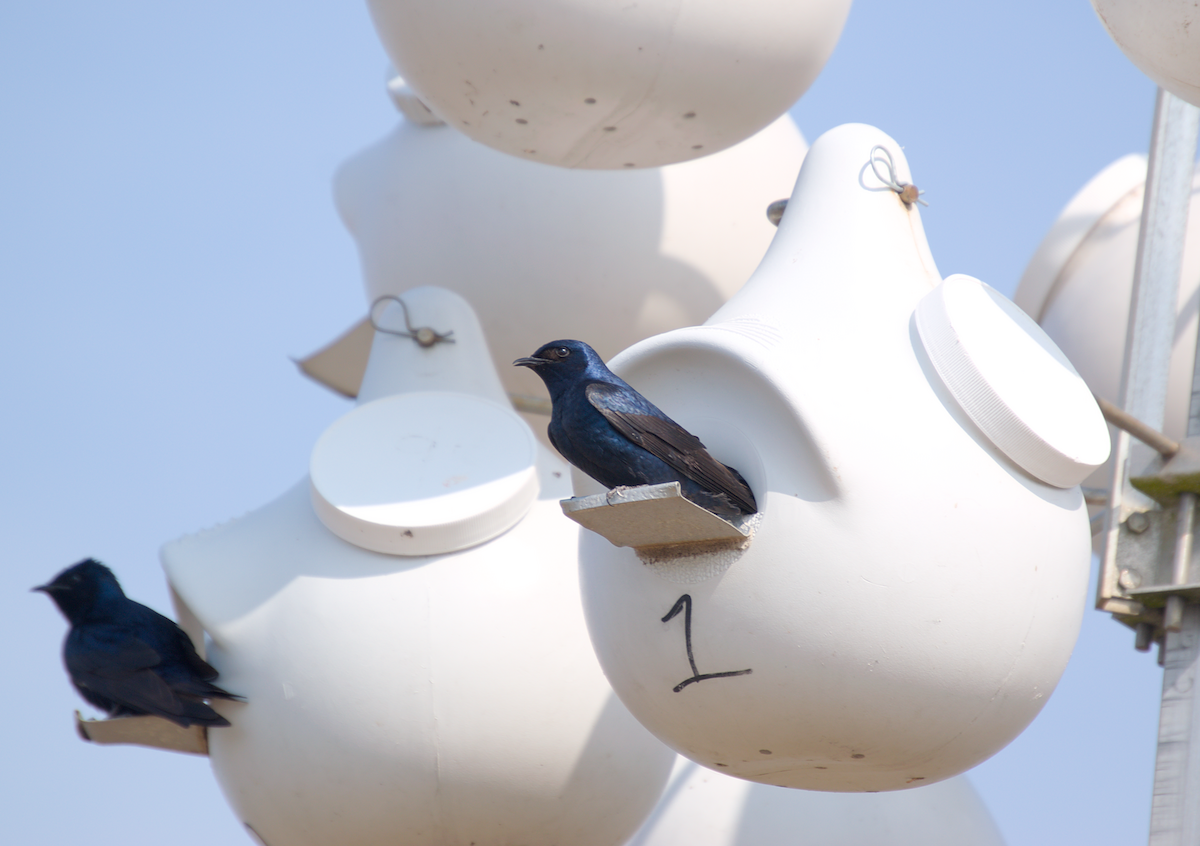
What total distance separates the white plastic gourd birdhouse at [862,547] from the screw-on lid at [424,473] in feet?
3.95

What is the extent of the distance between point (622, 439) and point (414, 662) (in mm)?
1617

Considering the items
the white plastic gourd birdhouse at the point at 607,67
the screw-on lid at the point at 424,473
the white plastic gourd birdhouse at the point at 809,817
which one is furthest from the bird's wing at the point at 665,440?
the white plastic gourd birdhouse at the point at 809,817

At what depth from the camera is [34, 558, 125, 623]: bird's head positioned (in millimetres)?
5379

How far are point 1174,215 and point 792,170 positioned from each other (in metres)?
1.49

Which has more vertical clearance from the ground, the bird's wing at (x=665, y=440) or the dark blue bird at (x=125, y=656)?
the bird's wing at (x=665, y=440)

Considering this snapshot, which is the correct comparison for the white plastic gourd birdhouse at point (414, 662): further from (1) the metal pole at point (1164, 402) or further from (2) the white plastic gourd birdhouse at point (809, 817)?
(1) the metal pole at point (1164, 402)

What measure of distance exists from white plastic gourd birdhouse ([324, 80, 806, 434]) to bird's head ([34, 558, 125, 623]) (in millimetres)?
1864

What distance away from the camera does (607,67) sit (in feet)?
16.1

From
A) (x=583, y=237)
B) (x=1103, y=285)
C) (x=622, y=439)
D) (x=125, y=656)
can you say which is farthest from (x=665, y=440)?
(x=1103, y=285)

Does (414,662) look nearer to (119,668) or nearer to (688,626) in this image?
(119,668)

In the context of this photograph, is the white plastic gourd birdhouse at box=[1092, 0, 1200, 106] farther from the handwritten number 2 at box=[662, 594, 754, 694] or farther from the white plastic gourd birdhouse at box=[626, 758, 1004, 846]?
the white plastic gourd birdhouse at box=[626, 758, 1004, 846]

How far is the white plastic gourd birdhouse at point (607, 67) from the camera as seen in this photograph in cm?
484

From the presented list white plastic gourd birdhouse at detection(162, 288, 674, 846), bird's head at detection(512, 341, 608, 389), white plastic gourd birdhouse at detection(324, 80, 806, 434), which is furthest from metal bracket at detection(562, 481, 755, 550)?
white plastic gourd birdhouse at detection(324, 80, 806, 434)

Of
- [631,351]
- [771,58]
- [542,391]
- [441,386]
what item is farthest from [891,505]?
[542,391]
